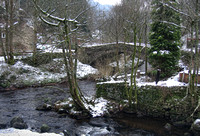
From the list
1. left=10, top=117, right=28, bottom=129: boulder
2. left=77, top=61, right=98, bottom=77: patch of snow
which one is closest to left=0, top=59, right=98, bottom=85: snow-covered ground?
left=77, top=61, right=98, bottom=77: patch of snow

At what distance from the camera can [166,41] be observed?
46.6 feet

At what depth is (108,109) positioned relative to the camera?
1061 centimetres

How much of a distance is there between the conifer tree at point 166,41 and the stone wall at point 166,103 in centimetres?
428

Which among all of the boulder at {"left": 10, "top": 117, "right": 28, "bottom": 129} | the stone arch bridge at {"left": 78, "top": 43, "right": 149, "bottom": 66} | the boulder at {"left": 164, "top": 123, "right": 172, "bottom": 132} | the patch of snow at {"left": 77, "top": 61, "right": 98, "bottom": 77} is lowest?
the boulder at {"left": 164, "top": 123, "right": 172, "bottom": 132}

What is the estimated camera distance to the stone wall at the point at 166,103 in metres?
9.32

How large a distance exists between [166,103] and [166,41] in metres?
5.94

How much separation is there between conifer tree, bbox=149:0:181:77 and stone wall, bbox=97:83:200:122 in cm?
428

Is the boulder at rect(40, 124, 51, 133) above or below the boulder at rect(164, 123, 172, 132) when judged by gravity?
above

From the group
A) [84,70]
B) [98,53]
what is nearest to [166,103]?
[84,70]

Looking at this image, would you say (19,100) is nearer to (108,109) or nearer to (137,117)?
(108,109)

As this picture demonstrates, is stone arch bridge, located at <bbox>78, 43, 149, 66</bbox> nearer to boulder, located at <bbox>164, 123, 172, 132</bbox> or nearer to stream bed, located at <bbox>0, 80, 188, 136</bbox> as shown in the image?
stream bed, located at <bbox>0, 80, 188, 136</bbox>

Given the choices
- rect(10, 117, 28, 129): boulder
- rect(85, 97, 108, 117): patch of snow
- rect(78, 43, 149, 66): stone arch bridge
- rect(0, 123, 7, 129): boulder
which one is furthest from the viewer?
rect(78, 43, 149, 66): stone arch bridge

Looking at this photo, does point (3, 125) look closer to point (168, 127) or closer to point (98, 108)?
point (98, 108)

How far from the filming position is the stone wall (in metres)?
9.32
